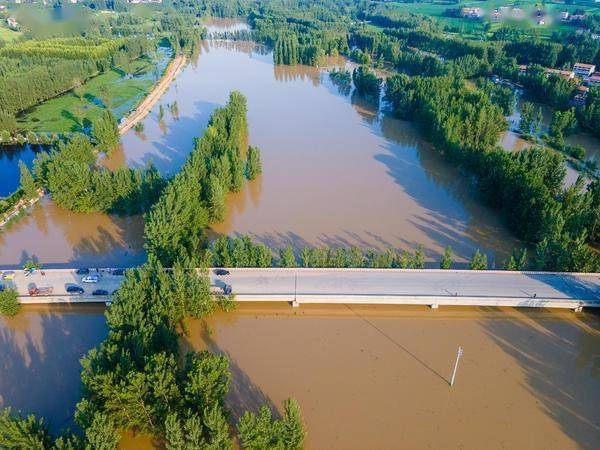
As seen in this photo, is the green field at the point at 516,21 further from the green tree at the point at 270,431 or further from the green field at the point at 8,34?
the green field at the point at 8,34

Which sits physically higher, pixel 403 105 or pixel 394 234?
pixel 403 105

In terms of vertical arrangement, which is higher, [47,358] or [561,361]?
[561,361]

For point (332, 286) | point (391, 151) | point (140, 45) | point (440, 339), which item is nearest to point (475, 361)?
point (440, 339)

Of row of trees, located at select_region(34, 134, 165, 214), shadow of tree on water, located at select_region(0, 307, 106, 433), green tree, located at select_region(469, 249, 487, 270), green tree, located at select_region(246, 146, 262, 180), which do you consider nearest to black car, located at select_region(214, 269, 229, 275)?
shadow of tree on water, located at select_region(0, 307, 106, 433)

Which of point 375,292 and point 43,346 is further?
point 375,292

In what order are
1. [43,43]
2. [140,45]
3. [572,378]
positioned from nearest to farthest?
[572,378]
[43,43]
[140,45]

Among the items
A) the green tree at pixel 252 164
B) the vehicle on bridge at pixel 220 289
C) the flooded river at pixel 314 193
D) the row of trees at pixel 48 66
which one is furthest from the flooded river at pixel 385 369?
Answer: the row of trees at pixel 48 66

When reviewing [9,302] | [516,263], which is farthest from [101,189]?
[516,263]

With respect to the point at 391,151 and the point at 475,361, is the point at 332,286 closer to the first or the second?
the point at 475,361

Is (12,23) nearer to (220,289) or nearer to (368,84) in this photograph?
(368,84)
